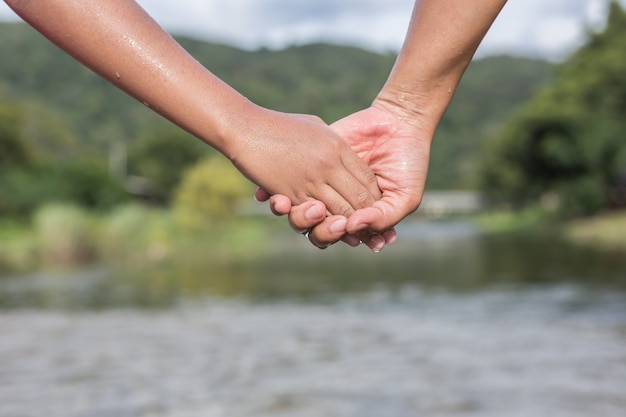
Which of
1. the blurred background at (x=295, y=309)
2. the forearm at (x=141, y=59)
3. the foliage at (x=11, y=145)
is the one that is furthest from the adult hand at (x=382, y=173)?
the foliage at (x=11, y=145)

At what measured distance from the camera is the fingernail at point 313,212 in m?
1.83

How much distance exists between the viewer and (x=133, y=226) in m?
25.8

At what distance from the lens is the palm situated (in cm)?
191

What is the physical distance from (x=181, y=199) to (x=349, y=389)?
1077 inches

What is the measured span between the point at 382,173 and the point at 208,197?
1244 inches

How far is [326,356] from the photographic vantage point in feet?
23.7

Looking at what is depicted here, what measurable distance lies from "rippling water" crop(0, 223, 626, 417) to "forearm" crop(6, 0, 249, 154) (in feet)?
12.3

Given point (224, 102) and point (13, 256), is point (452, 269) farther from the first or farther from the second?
point (224, 102)

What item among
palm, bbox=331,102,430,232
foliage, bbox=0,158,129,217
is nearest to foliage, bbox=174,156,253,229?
foliage, bbox=0,158,129,217

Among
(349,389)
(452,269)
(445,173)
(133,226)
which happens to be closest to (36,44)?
(445,173)

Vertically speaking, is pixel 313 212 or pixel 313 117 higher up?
pixel 313 117

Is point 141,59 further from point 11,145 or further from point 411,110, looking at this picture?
point 11,145

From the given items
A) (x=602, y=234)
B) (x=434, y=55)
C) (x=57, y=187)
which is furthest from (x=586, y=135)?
(x=434, y=55)

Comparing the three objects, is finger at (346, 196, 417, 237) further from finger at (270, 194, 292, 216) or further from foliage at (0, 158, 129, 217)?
foliage at (0, 158, 129, 217)
